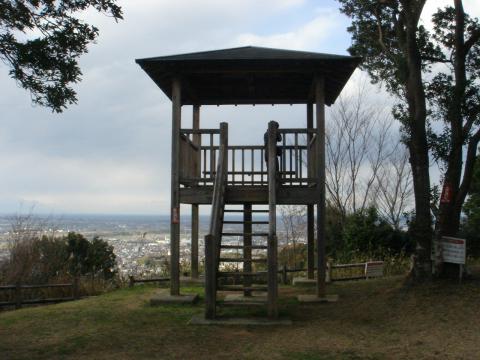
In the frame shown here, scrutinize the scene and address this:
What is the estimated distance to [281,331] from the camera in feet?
23.7

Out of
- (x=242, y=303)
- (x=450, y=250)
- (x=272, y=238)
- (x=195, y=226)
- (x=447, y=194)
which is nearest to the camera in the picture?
(x=272, y=238)

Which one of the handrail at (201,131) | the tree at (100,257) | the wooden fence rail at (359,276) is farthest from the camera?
the tree at (100,257)

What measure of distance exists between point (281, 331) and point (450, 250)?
4.68 m

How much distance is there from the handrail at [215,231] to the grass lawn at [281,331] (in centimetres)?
56

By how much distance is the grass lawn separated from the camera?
6.08 m

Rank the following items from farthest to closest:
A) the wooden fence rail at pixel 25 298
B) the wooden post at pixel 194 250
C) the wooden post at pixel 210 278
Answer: the wooden post at pixel 194 250
the wooden fence rail at pixel 25 298
the wooden post at pixel 210 278

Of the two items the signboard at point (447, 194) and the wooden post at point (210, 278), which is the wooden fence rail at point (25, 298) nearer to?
the wooden post at point (210, 278)

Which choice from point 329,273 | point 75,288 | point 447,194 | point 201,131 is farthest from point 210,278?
point 329,273

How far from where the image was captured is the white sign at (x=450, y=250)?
32.6 feet

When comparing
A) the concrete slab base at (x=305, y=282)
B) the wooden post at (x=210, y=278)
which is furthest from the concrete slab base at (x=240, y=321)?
the concrete slab base at (x=305, y=282)

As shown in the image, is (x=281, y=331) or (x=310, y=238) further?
(x=310, y=238)

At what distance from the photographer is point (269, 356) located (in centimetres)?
590

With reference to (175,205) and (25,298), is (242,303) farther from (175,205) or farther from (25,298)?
(25,298)

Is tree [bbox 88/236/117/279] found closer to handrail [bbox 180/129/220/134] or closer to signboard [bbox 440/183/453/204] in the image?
handrail [bbox 180/129/220/134]
